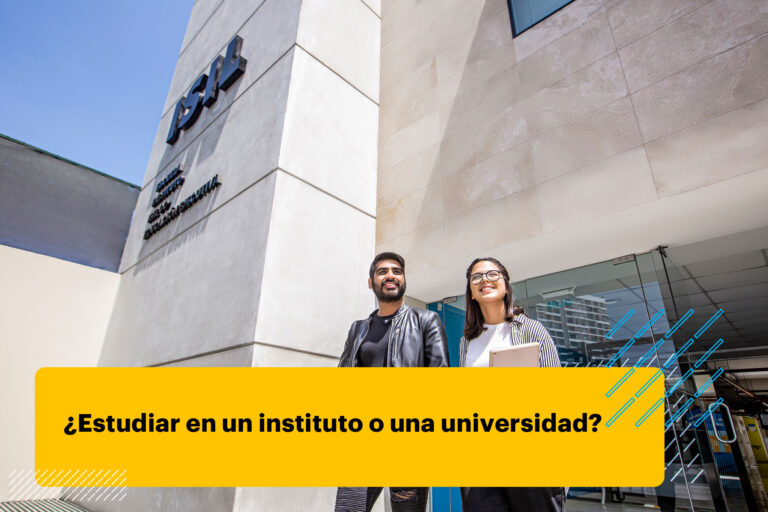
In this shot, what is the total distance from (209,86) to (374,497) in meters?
5.91

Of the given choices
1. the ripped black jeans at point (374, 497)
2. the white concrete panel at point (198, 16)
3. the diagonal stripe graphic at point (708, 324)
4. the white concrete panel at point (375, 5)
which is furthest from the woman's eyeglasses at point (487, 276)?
the diagonal stripe graphic at point (708, 324)

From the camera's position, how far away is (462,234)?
430 centimetres

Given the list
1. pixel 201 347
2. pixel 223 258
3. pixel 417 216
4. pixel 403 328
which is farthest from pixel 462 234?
pixel 201 347

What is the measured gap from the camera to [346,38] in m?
5.41

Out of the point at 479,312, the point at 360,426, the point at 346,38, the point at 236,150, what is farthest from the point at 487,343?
the point at 346,38

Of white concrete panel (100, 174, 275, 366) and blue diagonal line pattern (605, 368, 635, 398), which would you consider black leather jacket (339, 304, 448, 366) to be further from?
white concrete panel (100, 174, 275, 366)

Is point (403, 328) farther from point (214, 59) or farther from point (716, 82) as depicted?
point (214, 59)

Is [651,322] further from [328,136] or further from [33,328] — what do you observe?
[33,328]

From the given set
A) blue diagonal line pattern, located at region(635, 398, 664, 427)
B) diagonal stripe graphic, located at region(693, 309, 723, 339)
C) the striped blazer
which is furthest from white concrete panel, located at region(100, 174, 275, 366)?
diagonal stripe graphic, located at region(693, 309, 723, 339)

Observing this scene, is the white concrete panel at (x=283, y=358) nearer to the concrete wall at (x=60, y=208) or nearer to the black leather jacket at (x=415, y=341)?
the black leather jacket at (x=415, y=341)

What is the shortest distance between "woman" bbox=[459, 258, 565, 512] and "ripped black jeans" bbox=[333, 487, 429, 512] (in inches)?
8.3

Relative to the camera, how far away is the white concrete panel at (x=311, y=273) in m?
3.36

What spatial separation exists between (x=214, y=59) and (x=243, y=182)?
3.23m

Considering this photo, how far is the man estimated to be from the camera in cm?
199
